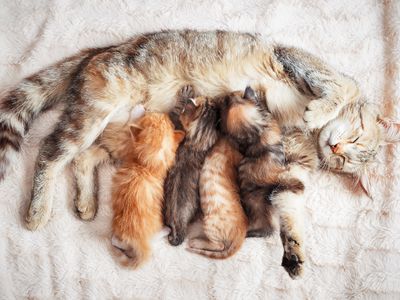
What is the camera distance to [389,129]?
5.88ft

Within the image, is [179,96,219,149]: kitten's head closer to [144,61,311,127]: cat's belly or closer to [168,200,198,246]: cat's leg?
[144,61,311,127]: cat's belly

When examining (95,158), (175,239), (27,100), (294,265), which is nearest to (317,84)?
(294,265)

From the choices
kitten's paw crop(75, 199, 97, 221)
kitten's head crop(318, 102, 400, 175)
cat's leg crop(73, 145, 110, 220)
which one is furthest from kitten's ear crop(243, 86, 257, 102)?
kitten's paw crop(75, 199, 97, 221)

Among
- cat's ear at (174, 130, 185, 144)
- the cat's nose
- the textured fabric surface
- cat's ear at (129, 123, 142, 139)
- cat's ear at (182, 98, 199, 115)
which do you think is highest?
A: cat's ear at (182, 98, 199, 115)

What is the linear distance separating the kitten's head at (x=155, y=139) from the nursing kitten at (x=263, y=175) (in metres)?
0.23

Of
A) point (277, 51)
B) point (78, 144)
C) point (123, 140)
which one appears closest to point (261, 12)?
point (277, 51)

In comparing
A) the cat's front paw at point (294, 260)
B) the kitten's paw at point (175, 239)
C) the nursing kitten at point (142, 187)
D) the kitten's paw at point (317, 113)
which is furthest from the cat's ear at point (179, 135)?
the cat's front paw at point (294, 260)

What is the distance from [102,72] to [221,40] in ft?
1.75

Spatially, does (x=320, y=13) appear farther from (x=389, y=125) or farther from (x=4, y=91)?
(x=4, y=91)

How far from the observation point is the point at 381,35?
2.04 m

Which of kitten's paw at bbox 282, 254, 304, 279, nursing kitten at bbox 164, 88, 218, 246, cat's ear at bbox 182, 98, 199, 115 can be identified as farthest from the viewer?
cat's ear at bbox 182, 98, 199, 115

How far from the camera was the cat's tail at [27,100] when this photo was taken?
1.74m

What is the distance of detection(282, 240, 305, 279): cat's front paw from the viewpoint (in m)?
1.56

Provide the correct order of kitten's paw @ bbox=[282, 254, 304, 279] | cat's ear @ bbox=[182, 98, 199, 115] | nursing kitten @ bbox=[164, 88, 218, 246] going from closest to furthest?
kitten's paw @ bbox=[282, 254, 304, 279], nursing kitten @ bbox=[164, 88, 218, 246], cat's ear @ bbox=[182, 98, 199, 115]
